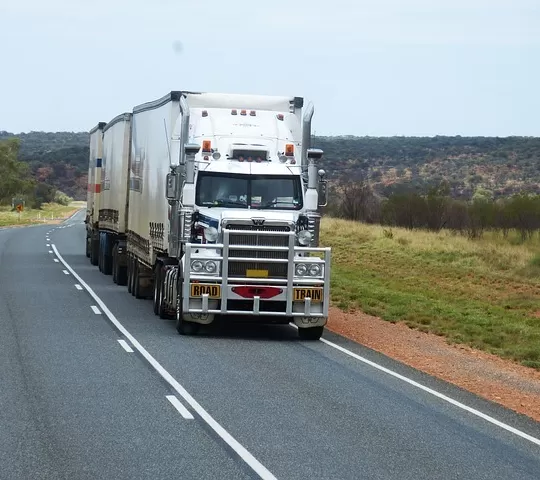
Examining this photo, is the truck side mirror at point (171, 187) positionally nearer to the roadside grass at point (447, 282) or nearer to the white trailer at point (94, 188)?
the roadside grass at point (447, 282)

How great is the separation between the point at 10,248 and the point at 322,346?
3241 cm

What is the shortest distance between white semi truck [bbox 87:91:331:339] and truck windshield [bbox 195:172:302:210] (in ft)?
0.05

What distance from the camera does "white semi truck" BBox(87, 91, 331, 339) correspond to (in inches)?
713

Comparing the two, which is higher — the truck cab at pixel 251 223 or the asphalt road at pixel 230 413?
the truck cab at pixel 251 223

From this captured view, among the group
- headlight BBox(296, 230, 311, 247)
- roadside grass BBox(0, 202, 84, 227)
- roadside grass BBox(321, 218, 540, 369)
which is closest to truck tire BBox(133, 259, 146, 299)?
roadside grass BBox(321, 218, 540, 369)

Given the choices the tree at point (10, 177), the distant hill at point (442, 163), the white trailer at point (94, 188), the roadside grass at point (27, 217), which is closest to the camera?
the white trailer at point (94, 188)

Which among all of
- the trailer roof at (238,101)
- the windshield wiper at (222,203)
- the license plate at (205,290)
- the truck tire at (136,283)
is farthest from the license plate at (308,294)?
the truck tire at (136,283)

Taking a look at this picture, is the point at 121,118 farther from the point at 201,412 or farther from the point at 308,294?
the point at 201,412

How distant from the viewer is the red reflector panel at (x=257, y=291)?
18.0 m

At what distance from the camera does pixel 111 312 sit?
2191 centimetres

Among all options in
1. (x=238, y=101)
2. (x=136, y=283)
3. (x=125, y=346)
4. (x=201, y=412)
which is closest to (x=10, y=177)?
(x=136, y=283)

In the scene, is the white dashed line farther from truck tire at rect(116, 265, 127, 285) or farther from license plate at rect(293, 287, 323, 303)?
truck tire at rect(116, 265, 127, 285)

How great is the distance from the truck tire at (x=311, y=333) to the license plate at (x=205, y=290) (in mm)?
1665

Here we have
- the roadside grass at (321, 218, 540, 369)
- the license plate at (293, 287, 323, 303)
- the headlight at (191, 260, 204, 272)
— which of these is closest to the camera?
the headlight at (191, 260, 204, 272)
